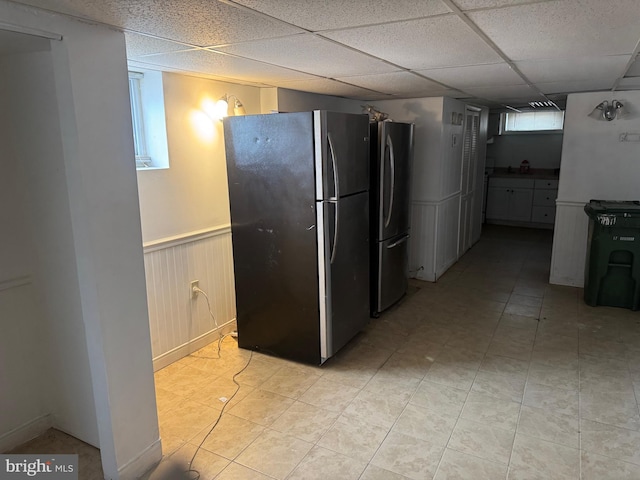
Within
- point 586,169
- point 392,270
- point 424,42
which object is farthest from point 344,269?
point 586,169

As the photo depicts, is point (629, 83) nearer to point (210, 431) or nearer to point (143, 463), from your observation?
point (210, 431)

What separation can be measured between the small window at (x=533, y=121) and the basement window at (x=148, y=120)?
6.86 metres

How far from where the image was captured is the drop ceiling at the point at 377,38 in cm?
151

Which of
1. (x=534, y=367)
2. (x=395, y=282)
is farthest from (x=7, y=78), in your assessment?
(x=534, y=367)

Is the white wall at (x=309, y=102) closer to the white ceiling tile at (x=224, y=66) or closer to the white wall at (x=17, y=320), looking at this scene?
the white ceiling tile at (x=224, y=66)

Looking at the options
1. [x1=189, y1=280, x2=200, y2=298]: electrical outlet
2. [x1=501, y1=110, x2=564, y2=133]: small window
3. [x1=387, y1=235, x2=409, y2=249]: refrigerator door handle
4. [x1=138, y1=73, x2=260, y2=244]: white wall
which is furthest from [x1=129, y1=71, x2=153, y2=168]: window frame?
[x1=501, y1=110, x2=564, y2=133]: small window

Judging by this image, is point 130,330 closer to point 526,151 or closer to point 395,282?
point 395,282

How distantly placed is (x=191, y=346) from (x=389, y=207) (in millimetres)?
1946

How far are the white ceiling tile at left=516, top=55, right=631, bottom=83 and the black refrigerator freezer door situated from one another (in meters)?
1.44

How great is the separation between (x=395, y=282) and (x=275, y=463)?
2237 millimetres

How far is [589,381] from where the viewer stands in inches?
113

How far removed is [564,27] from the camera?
180cm

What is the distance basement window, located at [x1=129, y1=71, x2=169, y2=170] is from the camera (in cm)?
290

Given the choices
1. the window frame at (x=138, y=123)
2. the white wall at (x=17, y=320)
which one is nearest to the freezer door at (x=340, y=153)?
the window frame at (x=138, y=123)
